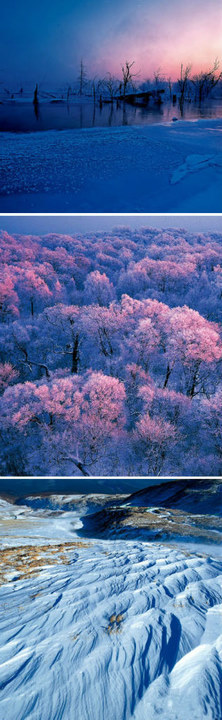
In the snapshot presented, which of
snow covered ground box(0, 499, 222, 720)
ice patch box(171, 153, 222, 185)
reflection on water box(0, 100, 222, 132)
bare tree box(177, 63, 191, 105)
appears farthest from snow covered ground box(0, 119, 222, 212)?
snow covered ground box(0, 499, 222, 720)

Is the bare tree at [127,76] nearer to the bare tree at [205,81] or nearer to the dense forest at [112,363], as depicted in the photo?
the bare tree at [205,81]

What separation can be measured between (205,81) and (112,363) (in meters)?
3.73

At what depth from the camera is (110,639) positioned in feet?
3.67

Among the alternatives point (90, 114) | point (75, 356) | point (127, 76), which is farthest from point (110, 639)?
point (90, 114)

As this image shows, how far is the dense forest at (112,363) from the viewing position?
3.48m

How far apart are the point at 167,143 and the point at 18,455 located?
13.3ft

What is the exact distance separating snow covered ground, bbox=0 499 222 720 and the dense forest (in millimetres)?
1442

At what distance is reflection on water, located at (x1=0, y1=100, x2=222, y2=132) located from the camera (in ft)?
12.9

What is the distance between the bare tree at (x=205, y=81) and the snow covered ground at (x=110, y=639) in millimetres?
5146

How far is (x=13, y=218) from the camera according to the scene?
3707 millimetres

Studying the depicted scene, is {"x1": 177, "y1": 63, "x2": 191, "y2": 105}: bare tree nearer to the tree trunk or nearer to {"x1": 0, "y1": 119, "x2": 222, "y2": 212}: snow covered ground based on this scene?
{"x1": 0, "y1": 119, "x2": 222, "y2": 212}: snow covered ground

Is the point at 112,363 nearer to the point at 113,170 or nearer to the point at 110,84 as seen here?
the point at 113,170

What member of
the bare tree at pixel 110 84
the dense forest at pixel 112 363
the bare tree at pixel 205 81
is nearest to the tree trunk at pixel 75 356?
the dense forest at pixel 112 363

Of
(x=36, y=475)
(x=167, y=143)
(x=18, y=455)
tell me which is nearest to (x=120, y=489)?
(x=36, y=475)
